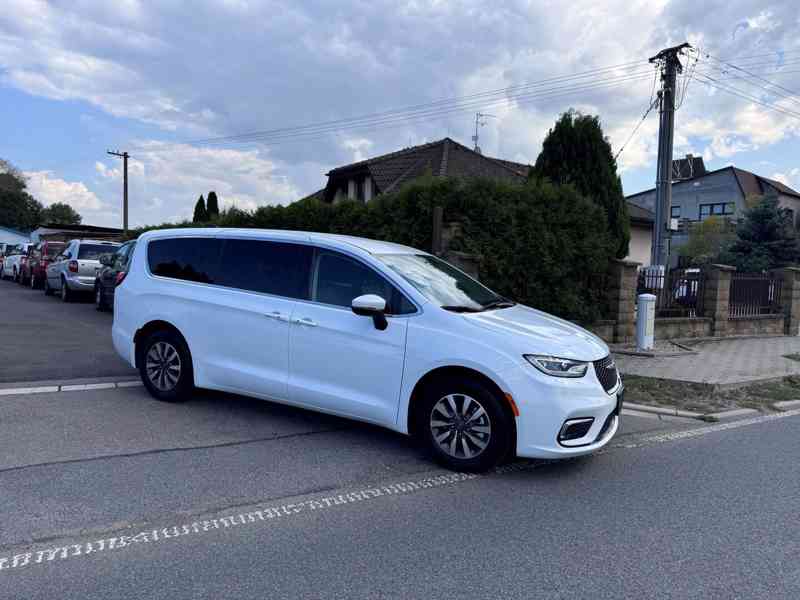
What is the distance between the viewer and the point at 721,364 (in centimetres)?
1045

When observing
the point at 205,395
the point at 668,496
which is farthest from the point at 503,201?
the point at 668,496

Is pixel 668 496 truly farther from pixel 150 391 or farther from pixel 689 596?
pixel 150 391

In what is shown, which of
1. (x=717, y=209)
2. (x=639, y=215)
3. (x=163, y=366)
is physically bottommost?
(x=163, y=366)

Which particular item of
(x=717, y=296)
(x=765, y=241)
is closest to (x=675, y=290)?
(x=717, y=296)

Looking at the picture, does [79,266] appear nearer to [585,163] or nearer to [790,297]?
[585,163]

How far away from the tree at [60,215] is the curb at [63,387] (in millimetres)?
87809

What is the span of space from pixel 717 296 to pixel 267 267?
11.7 m

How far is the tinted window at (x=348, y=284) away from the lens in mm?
5164

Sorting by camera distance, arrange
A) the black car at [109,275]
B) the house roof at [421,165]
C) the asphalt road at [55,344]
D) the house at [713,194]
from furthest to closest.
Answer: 1. the house at [713,194]
2. the house roof at [421,165]
3. the black car at [109,275]
4. the asphalt road at [55,344]

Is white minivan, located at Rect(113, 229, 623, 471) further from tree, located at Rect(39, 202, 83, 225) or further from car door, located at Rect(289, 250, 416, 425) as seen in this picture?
tree, located at Rect(39, 202, 83, 225)

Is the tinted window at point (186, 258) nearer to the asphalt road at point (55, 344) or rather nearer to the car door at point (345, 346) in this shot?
the car door at point (345, 346)

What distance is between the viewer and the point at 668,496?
452 cm

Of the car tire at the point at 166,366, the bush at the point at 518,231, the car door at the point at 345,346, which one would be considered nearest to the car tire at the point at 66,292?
the bush at the point at 518,231

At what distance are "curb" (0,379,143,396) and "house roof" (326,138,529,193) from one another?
1519cm
